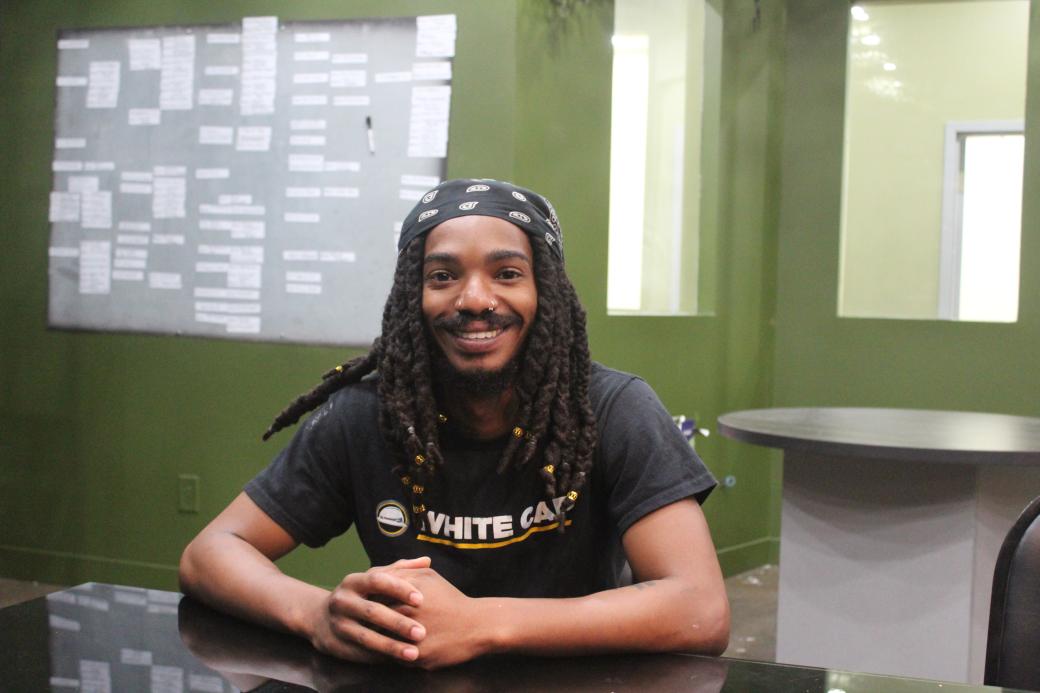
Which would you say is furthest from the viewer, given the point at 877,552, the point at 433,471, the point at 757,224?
the point at 757,224

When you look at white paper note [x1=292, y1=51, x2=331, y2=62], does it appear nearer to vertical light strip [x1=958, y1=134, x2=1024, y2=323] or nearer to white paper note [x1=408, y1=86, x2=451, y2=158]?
white paper note [x1=408, y1=86, x2=451, y2=158]

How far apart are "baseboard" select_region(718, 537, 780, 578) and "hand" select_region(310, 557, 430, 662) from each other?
140 inches

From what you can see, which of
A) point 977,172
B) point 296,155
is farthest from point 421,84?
point 977,172

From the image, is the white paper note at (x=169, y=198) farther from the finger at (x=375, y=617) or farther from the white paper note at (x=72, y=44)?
the finger at (x=375, y=617)

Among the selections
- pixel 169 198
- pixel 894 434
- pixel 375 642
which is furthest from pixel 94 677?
pixel 169 198

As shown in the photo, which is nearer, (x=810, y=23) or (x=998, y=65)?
(x=810, y=23)

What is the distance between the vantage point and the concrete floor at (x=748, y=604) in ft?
12.0

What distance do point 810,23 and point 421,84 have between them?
214 centimetres

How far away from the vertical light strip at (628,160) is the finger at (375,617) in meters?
3.42

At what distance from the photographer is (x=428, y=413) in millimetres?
1463

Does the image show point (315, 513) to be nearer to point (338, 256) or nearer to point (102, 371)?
point (338, 256)

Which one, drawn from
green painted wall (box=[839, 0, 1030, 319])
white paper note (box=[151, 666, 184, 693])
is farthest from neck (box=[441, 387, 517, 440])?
→ green painted wall (box=[839, 0, 1030, 319])

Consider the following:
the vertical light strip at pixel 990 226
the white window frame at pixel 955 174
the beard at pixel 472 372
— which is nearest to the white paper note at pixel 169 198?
the beard at pixel 472 372

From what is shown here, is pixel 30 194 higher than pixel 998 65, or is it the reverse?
pixel 998 65
